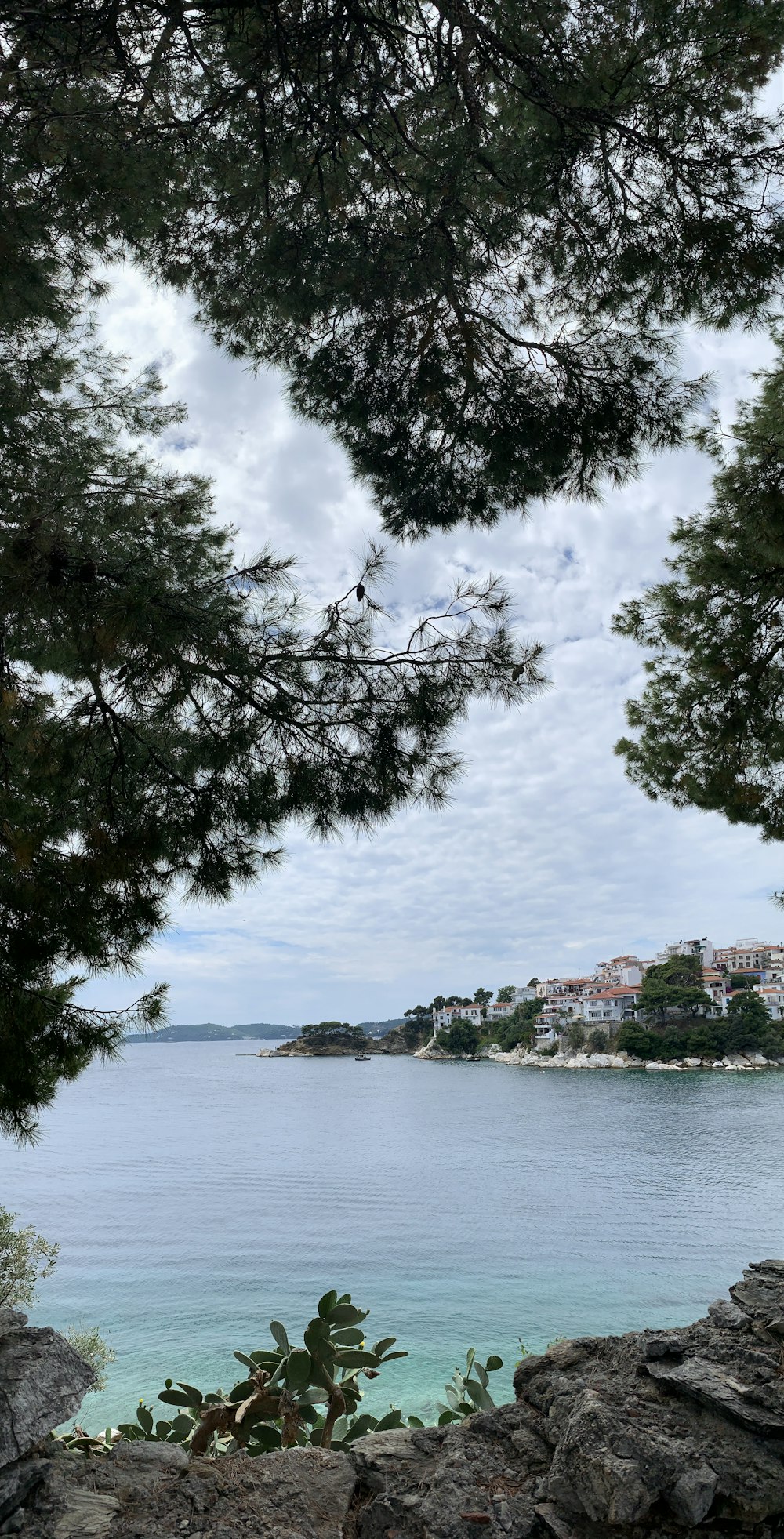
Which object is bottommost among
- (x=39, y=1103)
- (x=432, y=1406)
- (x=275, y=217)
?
(x=432, y=1406)

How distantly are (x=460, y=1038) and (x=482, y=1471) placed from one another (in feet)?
214

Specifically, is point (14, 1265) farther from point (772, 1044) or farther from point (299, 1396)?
point (772, 1044)

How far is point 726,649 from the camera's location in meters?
4.14

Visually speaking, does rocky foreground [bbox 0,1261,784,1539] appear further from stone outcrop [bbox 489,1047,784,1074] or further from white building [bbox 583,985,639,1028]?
white building [bbox 583,985,639,1028]

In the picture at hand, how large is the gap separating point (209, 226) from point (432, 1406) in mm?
6718

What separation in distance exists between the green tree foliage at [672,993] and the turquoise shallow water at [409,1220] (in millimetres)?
8325

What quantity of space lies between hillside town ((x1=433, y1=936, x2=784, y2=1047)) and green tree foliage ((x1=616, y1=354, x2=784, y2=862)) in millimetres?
44848

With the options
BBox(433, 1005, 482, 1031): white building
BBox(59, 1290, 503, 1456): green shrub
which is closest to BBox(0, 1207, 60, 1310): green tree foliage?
BBox(59, 1290, 503, 1456): green shrub

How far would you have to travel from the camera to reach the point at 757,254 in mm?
2527

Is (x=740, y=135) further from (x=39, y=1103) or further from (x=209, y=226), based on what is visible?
(x=39, y=1103)

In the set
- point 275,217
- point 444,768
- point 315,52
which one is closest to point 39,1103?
point 444,768

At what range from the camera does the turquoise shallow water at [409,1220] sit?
28.2 ft

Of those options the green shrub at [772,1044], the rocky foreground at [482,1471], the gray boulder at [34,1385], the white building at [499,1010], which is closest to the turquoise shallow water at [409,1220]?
the gray boulder at [34,1385]

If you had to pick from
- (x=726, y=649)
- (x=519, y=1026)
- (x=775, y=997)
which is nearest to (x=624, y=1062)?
(x=775, y=997)
